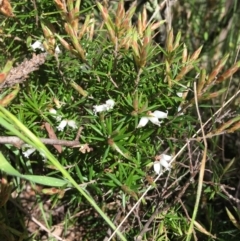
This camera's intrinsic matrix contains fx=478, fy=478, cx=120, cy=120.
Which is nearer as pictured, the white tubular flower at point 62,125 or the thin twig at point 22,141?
the thin twig at point 22,141

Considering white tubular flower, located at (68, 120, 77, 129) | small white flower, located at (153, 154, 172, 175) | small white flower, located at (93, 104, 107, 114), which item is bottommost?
small white flower, located at (153, 154, 172, 175)

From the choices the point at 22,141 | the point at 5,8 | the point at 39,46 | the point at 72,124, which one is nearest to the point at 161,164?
the point at 72,124

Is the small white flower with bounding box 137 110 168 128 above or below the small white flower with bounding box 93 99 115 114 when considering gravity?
below

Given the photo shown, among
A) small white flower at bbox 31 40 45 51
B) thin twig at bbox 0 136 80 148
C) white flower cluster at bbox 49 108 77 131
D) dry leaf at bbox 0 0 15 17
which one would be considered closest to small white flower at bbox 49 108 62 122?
white flower cluster at bbox 49 108 77 131

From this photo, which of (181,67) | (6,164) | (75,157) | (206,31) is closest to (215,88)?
(206,31)

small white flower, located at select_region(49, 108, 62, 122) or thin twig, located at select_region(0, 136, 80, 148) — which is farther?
small white flower, located at select_region(49, 108, 62, 122)

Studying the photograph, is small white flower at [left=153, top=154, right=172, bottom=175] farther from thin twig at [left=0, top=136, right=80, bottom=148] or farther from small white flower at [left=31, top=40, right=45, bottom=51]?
small white flower at [left=31, top=40, right=45, bottom=51]

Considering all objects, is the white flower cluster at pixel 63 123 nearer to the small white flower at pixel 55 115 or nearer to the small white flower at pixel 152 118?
the small white flower at pixel 55 115

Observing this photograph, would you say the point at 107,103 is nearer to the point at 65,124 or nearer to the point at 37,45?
the point at 65,124

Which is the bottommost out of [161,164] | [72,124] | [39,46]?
[161,164]

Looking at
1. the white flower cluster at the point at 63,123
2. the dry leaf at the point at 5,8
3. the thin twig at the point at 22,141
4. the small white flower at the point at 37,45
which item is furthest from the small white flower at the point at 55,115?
the dry leaf at the point at 5,8

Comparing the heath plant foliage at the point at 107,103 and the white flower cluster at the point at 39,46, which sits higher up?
the white flower cluster at the point at 39,46
